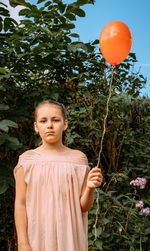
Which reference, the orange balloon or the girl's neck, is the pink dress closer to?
the girl's neck

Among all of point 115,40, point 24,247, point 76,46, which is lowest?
point 24,247

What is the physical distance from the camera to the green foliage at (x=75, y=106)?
1.78 m

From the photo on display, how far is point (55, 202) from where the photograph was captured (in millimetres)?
1124

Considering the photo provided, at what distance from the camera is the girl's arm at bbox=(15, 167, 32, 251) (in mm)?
1124

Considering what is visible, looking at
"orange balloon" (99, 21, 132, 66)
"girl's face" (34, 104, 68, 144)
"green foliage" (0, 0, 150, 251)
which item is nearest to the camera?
"girl's face" (34, 104, 68, 144)

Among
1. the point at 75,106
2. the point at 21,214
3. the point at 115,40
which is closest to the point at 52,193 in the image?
the point at 21,214

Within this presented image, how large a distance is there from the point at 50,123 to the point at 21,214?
0.43m

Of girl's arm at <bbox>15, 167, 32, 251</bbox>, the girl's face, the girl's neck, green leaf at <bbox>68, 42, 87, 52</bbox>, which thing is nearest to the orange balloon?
green leaf at <bbox>68, 42, 87, 52</bbox>

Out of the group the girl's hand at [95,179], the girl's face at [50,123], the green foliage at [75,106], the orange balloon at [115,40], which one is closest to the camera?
the girl's hand at [95,179]

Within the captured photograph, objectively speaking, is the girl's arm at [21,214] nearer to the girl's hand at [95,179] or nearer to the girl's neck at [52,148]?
the girl's neck at [52,148]

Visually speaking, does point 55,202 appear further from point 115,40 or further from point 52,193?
point 115,40

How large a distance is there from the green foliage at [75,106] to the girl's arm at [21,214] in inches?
13.7

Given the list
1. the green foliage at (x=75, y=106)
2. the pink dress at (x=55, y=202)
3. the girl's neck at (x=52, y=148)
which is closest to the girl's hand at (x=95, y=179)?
the pink dress at (x=55, y=202)

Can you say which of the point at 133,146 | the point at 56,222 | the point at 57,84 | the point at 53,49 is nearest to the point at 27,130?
the point at 57,84
